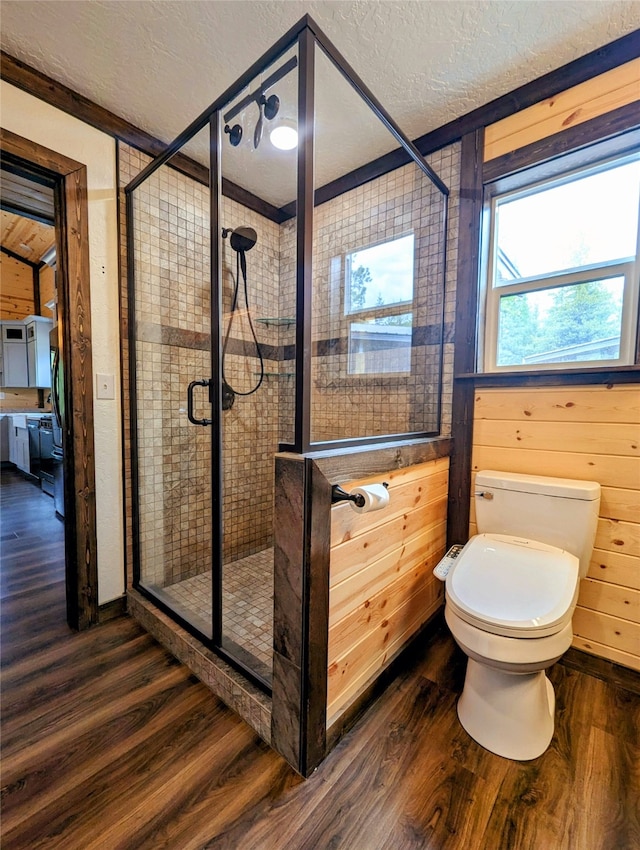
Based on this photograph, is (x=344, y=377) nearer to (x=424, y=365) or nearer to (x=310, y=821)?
(x=424, y=365)

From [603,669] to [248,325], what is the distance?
2.43 metres

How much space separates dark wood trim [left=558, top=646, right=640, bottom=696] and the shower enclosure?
1172mm

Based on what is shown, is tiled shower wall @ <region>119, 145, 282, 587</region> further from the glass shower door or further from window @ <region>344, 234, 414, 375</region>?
window @ <region>344, 234, 414, 375</region>

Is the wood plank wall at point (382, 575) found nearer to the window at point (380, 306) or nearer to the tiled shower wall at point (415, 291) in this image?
the tiled shower wall at point (415, 291)

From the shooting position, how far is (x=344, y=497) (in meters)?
1.05

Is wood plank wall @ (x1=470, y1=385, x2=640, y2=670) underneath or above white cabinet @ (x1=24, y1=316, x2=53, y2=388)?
underneath

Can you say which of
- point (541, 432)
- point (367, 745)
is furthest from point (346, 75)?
point (367, 745)

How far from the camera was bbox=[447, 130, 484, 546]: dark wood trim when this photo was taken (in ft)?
5.58

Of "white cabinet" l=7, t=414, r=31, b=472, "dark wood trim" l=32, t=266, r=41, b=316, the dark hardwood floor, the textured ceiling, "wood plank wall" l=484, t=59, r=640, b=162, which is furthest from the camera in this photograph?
"dark wood trim" l=32, t=266, r=41, b=316

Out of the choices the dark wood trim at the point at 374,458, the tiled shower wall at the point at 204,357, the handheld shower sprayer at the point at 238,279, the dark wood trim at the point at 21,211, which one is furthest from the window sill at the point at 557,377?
the dark wood trim at the point at 21,211

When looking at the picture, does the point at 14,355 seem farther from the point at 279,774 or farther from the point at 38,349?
the point at 279,774

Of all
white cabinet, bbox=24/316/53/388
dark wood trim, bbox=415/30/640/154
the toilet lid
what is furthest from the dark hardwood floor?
white cabinet, bbox=24/316/53/388

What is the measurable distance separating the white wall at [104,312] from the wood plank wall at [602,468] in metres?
2.02

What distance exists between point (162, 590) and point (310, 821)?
3.99 feet
